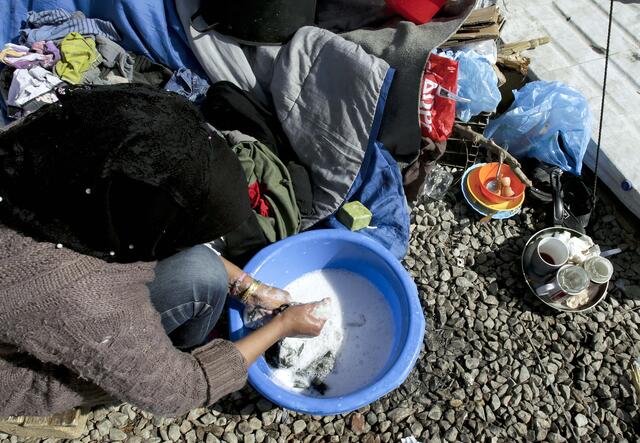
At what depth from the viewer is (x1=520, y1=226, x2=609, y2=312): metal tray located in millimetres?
2336

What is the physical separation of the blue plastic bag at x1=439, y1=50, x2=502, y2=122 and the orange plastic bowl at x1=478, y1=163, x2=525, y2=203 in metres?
0.31

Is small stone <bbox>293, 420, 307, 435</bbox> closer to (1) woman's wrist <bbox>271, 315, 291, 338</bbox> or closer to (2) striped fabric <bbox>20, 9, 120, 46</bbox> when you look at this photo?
(1) woman's wrist <bbox>271, 315, 291, 338</bbox>

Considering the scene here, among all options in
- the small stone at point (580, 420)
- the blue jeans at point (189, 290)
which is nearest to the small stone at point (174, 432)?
the blue jeans at point (189, 290)

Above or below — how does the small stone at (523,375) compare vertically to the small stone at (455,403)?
below

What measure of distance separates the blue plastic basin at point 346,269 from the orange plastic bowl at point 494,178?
A: 795mm

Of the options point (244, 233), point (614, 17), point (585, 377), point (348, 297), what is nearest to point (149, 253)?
point (244, 233)

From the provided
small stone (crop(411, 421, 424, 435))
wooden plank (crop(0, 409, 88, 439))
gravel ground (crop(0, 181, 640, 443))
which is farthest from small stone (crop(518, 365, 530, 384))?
wooden plank (crop(0, 409, 88, 439))

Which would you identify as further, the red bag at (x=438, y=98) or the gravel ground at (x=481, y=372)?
the red bag at (x=438, y=98)

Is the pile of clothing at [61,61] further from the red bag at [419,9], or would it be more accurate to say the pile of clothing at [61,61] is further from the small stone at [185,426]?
the small stone at [185,426]

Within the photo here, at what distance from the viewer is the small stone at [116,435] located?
75.5 inches

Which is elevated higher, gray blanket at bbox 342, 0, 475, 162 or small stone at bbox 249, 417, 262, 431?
gray blanket at bbox 342, 0, 475, 162

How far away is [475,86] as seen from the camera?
244cm

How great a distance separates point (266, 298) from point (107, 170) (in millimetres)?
1029

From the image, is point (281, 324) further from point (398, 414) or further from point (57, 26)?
point (57, 26)
